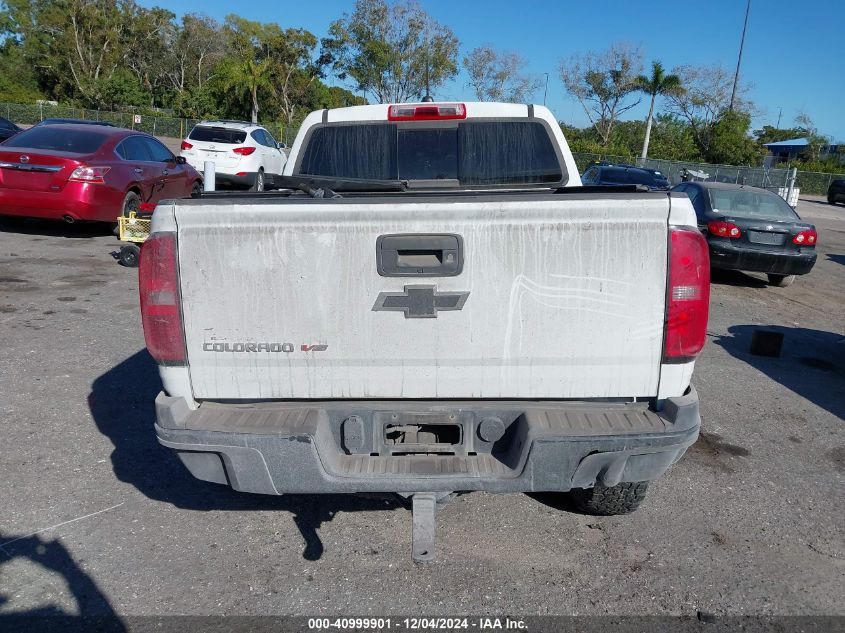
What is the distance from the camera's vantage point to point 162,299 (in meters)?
2.88

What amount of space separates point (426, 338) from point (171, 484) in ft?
7.00

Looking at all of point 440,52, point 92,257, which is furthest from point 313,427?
point 440,52

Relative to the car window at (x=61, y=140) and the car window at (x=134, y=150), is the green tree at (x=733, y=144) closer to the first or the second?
the car window at (x=134, y=150)

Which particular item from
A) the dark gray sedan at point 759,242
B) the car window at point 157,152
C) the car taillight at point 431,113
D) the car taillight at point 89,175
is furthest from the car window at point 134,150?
the dark gray sedan at point 759,242

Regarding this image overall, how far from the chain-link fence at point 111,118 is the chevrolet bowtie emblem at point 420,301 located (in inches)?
1912

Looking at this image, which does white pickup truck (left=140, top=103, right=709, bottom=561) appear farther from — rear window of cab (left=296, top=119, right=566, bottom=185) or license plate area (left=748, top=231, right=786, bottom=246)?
license plate area (left=748, top=231, right=786, bottom=246)

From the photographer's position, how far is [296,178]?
14.1ft

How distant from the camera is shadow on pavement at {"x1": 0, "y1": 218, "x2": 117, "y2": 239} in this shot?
464 inches

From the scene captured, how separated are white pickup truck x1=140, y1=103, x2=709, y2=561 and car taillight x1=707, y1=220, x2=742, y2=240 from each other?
8.57 meters

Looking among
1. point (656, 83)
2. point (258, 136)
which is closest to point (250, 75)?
point (656, 83)

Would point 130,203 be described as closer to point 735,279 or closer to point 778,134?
point 735,279

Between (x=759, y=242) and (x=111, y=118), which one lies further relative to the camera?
(x=111, y=118)

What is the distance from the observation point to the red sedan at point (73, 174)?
33.0 feet

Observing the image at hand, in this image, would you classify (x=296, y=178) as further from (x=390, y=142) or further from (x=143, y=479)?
(x=143, y=479)
